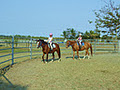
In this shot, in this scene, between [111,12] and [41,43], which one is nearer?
[41,43]

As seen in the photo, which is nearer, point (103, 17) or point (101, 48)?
point (101, 48)

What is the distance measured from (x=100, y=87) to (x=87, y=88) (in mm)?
448

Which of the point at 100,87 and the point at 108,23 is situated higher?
the point at 108,23

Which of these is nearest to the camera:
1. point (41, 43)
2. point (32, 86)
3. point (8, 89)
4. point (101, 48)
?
point (8, 89)

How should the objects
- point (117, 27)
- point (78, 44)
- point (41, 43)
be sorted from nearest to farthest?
point (41, 43)
point (78, 44)
point (117, 27)

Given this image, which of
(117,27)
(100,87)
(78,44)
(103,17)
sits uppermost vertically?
(103,17)

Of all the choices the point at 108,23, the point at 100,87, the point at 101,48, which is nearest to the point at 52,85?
the point at 100,87

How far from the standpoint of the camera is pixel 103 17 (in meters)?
29.4

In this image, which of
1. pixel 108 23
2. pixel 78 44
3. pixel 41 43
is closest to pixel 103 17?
pixel 108 23

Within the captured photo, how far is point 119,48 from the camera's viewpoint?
25.1 meters

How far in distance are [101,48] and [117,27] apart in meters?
6.43

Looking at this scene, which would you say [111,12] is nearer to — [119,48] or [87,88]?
[119,48]

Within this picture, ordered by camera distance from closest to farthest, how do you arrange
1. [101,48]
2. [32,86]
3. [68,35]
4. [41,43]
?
[32,86], [41,43], [101,48], [68,35]

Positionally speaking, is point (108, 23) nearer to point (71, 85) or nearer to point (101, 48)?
point (101, 48)
